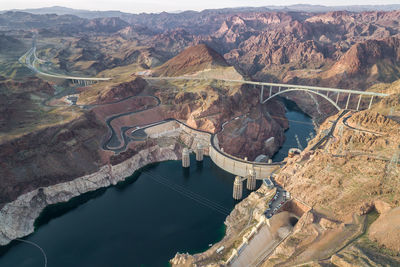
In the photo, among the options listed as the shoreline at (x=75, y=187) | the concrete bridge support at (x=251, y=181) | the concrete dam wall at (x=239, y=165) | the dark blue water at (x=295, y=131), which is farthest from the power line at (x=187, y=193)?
the dark blue water at (x=295, y=131)

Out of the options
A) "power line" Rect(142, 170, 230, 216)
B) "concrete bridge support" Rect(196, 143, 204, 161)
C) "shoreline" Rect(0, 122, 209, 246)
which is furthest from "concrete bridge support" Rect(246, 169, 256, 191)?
"shoreline" Rect(0, 122, 209, 246)

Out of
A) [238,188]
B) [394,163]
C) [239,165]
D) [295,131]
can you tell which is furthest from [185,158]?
[295,131]

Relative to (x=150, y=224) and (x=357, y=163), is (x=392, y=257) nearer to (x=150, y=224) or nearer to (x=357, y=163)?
(x=357, y=163)

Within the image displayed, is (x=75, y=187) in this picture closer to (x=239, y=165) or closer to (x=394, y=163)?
(x=239, y=165)

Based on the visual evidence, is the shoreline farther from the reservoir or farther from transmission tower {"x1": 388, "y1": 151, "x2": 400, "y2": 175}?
transmission tower {"x1": 388, "y1": 151, "x2": 400, "y2": 175}

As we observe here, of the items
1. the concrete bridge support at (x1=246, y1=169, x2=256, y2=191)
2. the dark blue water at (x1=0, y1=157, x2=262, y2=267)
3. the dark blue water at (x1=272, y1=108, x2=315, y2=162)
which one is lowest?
the dark blue water at (x1=0, y1=157, x2=262, y2=267)

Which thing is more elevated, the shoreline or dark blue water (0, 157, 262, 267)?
the shoreline

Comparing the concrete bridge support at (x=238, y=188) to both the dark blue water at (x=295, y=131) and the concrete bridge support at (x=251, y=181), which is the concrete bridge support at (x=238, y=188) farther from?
the dark blue water at (x=295, y=131)
